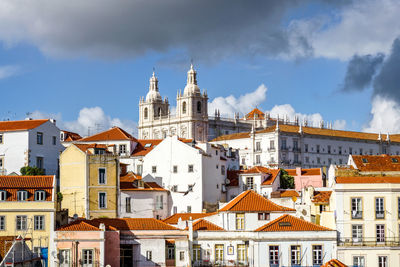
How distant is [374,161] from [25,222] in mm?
37715

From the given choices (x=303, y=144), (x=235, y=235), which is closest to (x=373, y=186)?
(x=235, y=235)

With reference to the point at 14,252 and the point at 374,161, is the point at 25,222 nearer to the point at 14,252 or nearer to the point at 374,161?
the point at 14,252

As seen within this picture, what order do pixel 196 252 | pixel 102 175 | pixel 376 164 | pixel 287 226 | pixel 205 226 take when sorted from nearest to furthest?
pixel 287 226 < pixel 196 252 < pixel 205 226 < pixel 102 175 < pixel 376 164

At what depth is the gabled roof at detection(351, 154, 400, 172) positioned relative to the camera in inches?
3204

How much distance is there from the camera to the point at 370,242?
64.2 metres

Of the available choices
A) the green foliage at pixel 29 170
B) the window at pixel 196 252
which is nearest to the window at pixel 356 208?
the window at pixel 196 252

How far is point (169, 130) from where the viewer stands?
6870 inches

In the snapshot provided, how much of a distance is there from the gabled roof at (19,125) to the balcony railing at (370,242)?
40.4 metres

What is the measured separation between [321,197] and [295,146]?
77361mm

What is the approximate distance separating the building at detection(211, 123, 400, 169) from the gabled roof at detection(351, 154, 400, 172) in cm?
6008

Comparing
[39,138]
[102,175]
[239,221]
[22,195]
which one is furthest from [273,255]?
[39,138]

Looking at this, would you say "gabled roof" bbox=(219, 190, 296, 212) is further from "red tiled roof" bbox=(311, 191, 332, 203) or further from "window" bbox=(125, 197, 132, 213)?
"window" bbox=(125, 197, 132, 213)

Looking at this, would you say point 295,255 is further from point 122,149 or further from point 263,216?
point 122,149

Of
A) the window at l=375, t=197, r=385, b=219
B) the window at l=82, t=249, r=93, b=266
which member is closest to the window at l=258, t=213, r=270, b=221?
the window at l=375, t=197, r=385, b=219
